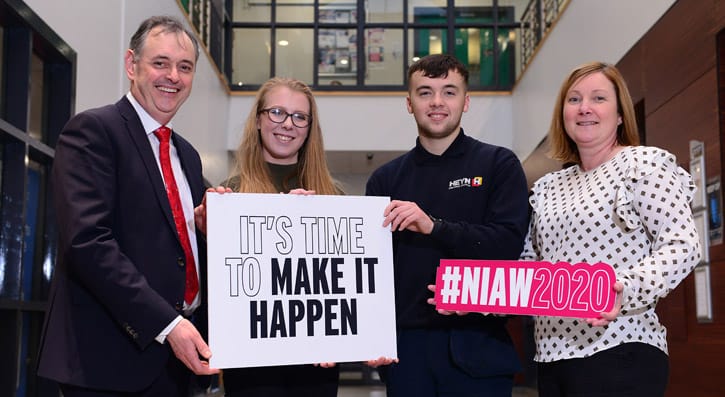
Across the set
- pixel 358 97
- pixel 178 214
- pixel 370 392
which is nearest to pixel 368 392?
pixel 370 392

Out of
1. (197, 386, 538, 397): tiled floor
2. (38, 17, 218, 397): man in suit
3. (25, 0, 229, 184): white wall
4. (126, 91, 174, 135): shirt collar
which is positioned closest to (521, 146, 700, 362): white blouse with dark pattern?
(38, 17, 218, 397): man in suit

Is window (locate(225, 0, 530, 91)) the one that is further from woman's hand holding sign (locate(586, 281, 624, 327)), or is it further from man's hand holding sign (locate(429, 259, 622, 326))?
woman's hand holding sign (locate(586, 281, 624, 327))

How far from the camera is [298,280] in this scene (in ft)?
6.64

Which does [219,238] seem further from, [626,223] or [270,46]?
[270,46]

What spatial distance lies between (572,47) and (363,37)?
182 inches

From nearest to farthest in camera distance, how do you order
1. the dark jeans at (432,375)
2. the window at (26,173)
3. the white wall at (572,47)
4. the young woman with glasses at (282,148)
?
1. the dark jeans at (432,375)
2. the young woman with glasses at (282,148)
3. the window at (26,173)
4. the white wall at (572,47)

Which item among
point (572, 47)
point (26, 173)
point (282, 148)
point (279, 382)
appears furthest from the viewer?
point (572, 47)

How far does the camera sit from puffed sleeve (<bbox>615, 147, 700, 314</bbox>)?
1789 mm

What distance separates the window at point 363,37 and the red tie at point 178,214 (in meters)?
9.33

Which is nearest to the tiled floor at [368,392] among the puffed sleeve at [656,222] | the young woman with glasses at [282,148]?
the young woman with glasses at [282,148]

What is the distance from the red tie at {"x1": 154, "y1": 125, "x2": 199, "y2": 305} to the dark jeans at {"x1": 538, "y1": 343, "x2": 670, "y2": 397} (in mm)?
1069

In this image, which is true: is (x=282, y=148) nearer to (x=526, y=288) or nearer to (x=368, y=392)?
(x=526, y=288)

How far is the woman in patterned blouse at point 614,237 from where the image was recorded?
182 cm

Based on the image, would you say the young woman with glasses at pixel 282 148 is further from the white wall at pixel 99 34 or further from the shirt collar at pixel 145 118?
the white wall at pixel 99 34
